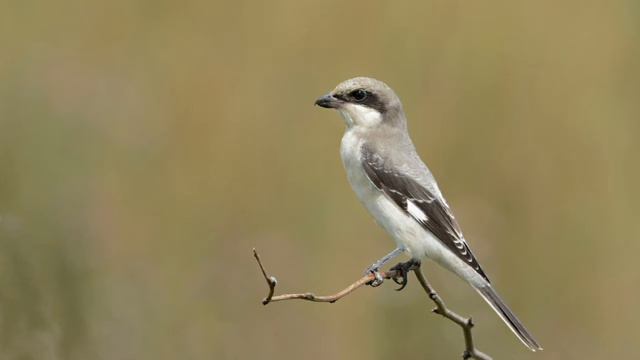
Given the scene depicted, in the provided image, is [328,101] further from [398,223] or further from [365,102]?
[398,223]

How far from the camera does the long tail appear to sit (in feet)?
8.55

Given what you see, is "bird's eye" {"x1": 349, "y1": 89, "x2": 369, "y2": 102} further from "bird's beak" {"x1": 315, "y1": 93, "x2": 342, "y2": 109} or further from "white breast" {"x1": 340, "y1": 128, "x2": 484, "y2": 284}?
"white breast" {"x1": 340, "y1": 128, "x2": 484, "y2": 284}

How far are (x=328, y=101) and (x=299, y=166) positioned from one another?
1238 mm

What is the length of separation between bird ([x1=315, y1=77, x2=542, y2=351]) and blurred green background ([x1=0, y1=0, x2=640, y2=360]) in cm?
34

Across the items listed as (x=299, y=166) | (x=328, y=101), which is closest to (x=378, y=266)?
(x=328, y=101)

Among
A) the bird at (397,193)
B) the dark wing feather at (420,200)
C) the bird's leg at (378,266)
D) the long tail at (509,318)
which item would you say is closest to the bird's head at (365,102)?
the bird at (397,193)

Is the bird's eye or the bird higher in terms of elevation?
the bird's eye

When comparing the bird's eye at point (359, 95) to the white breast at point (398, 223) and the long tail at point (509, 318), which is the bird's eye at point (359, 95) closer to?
the white breast at point (398, 223)

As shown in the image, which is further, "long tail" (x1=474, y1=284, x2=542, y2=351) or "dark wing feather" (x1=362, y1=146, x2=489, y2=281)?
"dark wing feather" (x1=362, y1=146, x2=489, y2=281)

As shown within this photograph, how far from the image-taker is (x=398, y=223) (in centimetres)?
290

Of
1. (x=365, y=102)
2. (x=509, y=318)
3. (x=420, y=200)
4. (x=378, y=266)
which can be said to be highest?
(x=365, y=102)

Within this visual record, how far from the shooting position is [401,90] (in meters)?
4.27

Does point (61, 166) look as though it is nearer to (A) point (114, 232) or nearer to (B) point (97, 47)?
(A) point (114, 232)

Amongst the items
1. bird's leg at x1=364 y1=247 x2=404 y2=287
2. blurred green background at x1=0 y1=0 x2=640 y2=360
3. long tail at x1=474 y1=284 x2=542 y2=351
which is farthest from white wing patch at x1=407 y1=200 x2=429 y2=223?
blurred green background at x1=0 y1=0 x2=640 y2=360
